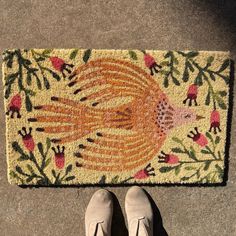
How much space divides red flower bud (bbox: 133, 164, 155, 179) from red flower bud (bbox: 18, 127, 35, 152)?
0.39 metres

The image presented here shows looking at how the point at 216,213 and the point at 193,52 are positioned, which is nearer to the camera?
the point at 193,52

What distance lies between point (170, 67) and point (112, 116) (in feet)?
0.89

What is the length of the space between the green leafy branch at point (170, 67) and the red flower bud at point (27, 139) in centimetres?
52

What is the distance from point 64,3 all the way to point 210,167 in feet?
2.61

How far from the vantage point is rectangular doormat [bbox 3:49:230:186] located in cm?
123

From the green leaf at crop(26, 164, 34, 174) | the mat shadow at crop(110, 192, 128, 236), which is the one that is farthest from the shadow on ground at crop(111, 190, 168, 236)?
the green leaf at crop(26, 164, 34, 174)

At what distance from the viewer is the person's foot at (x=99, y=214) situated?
1262 millimetres

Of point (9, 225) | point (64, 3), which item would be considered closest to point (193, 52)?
point (64, 3)

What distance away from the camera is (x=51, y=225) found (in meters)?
1.33

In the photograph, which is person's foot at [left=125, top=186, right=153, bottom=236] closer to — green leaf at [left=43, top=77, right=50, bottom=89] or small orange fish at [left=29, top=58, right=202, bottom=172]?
small orange fish at [left=29, top=58, right=202, bottom=172]

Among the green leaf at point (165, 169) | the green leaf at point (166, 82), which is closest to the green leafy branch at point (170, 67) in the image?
the green leaf at point (166, 82)

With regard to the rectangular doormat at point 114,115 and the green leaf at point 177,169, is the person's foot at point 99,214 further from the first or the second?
the green leaf at point 177,169

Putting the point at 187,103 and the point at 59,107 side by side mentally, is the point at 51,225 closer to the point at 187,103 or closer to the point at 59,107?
the point at 59,107

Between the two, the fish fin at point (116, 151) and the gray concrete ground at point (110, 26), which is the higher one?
the gray concrete ground at point (110, 26)
